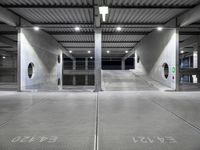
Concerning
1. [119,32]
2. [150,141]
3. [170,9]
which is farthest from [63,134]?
[119,32]

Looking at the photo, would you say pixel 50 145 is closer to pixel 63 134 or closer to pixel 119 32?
pixel 63 134

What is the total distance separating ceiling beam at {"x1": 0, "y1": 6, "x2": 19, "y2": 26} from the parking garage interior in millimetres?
59

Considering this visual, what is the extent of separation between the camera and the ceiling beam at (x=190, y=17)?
12.0 meters

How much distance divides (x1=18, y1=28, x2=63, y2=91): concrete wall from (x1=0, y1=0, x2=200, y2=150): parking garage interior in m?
0.07

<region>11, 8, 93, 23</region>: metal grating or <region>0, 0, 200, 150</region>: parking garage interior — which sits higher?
<region>11, 8, 93, 23</region>: metal grating

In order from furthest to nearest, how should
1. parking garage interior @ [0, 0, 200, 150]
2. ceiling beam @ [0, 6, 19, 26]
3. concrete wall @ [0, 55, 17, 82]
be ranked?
concrete wall @ [0, 55, 17, 82]
ceiling beam @ [0, 6, 19, 26]
parking garage interior @ [0, 0, 200, 150]

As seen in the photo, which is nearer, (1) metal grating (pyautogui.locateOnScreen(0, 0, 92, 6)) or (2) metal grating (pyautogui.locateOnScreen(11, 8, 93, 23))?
(1) metal grating (pyautogui.locateOnScreen(0, 0, 92, 6))

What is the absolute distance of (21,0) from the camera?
11398mm

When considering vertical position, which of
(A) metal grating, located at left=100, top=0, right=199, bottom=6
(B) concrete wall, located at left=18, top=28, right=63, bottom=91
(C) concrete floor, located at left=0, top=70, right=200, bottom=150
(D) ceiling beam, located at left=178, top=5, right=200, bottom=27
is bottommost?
(C) concrete floor, located at left=0, top=70, right=200, bottom=150

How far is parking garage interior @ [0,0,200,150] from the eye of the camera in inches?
174

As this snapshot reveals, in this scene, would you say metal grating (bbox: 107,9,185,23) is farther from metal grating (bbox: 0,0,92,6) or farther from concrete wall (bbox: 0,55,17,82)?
concrete wall (bbox: 0,55,17,82)

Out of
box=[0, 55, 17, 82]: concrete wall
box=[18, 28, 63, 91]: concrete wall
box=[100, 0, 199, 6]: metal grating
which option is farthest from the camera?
box=[0, 55, 17, 82]: concrete wall

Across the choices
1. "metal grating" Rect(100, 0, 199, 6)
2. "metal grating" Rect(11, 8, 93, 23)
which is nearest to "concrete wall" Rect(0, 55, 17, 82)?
"metal grating" Rect(11, 8, 93, 23)

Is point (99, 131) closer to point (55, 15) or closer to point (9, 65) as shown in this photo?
point (55, 15)
